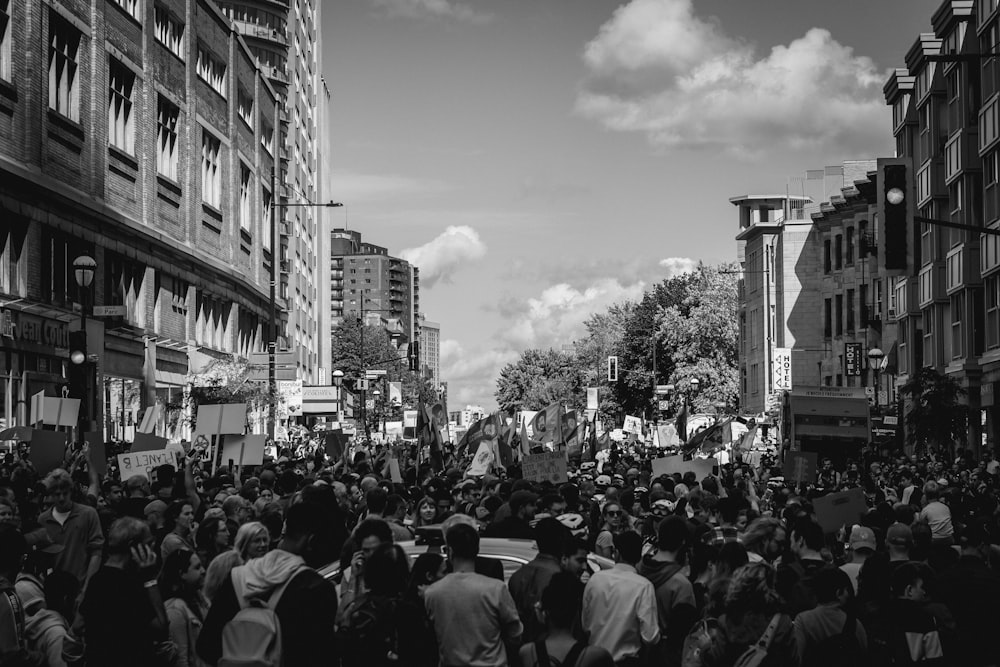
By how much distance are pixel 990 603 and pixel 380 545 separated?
3940mm

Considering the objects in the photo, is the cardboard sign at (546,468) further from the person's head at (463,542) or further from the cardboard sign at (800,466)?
the person's head at (463,542)

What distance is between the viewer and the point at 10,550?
333 inches

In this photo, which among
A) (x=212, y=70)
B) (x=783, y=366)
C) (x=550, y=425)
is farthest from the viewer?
(x=783, y=366)

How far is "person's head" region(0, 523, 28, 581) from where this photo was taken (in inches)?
332

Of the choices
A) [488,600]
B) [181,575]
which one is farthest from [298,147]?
[488,600]

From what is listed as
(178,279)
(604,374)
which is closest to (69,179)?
(178,279)

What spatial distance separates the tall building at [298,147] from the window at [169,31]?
2544 cm

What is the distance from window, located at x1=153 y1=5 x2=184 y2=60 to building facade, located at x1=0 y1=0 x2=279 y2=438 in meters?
0.08

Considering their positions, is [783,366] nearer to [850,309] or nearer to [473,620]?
[850,309]

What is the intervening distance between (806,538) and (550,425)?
2093 cm

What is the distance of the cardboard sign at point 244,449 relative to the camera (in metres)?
21.8

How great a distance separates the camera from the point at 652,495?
15.3m

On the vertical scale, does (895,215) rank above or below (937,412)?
above

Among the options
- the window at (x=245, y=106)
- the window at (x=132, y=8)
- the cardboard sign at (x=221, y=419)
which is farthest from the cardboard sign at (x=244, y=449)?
the window at (x=245, y=106)
